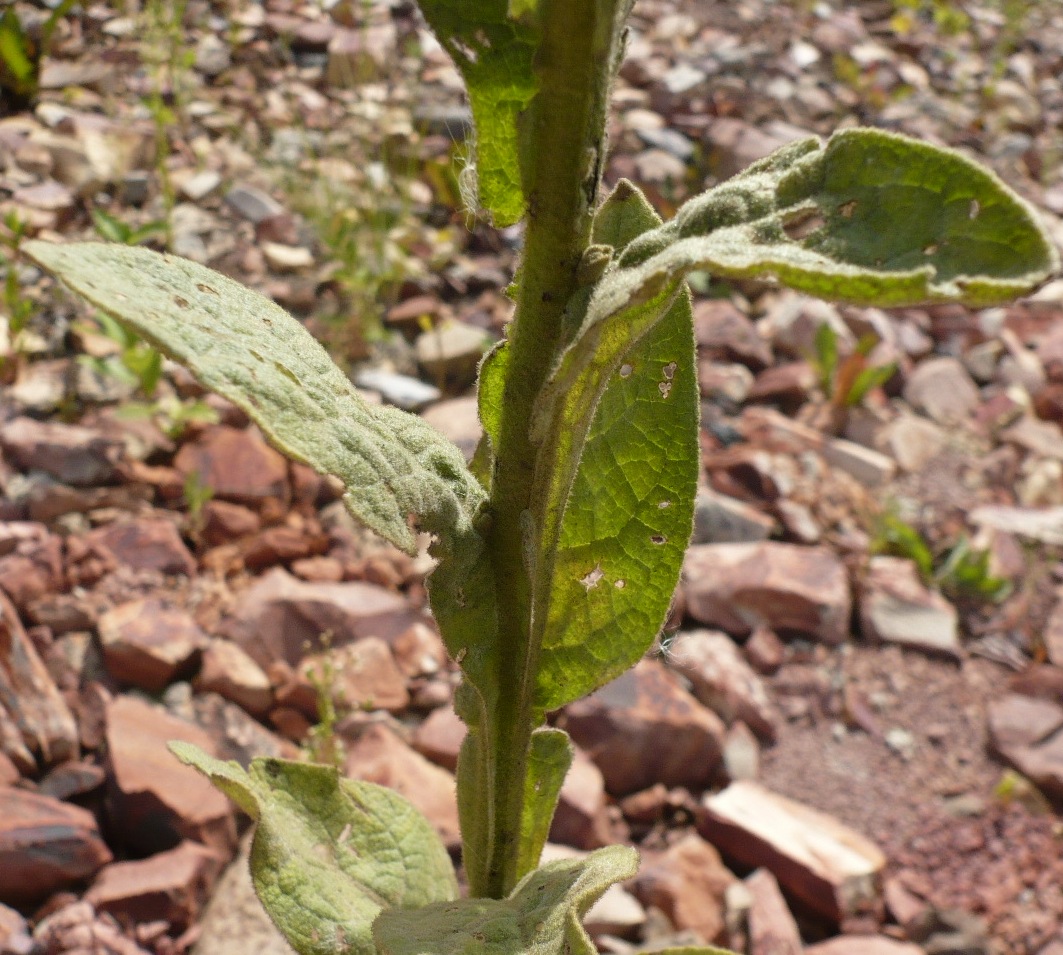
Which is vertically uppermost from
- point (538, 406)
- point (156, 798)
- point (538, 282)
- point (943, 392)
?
point (538, 282)

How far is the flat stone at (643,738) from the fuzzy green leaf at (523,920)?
59.4 inches

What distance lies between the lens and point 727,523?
12.1 feet

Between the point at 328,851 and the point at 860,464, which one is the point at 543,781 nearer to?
the point at 328,851

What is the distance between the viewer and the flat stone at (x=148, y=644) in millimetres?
2635

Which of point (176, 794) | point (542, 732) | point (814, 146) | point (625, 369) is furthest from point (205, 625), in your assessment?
point (814, 146)

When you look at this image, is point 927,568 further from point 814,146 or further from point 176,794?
point 814,146

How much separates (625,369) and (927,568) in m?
2.56

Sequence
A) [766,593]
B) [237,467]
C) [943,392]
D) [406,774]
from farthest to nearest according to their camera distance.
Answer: [943,392] < [766,593] < [237,467] < [406,774]

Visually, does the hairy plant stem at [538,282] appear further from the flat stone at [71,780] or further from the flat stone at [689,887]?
the flat stone at [71,780]

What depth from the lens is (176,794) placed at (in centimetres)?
237

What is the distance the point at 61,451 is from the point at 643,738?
1.81m

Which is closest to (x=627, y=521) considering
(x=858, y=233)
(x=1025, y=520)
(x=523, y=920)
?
(x=523, y=920)

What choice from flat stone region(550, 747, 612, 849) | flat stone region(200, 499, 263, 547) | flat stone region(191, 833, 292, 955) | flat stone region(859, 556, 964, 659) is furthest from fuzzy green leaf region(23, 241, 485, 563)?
flat stone region(859, 556, 964, 659)

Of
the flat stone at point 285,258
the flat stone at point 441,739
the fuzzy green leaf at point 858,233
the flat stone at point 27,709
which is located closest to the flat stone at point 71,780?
the flat stone at point 27,709
